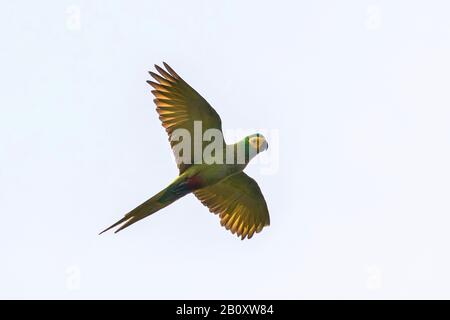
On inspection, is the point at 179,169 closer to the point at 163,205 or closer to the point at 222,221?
the point at 163,205

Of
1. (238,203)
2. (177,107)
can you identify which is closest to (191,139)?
(177,107)

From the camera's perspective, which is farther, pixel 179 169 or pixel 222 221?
pixel 222 221

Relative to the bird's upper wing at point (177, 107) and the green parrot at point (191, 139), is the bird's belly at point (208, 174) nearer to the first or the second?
the green parrot at point (191, 139)

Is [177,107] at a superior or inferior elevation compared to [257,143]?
superior

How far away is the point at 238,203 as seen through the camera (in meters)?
15.0

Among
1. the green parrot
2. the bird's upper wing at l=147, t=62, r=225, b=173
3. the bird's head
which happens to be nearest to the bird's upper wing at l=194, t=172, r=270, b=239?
the green parrot

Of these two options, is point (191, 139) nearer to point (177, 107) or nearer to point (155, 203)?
point (177, 107)

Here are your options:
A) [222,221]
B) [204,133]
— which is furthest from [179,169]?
[222,221]

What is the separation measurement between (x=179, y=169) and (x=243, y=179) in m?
1.51

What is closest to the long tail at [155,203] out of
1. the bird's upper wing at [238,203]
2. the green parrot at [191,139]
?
the green parrot at [191,139]

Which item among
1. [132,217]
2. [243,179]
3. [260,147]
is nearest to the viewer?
[132,217]

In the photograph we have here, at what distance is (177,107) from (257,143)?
1.41 m
